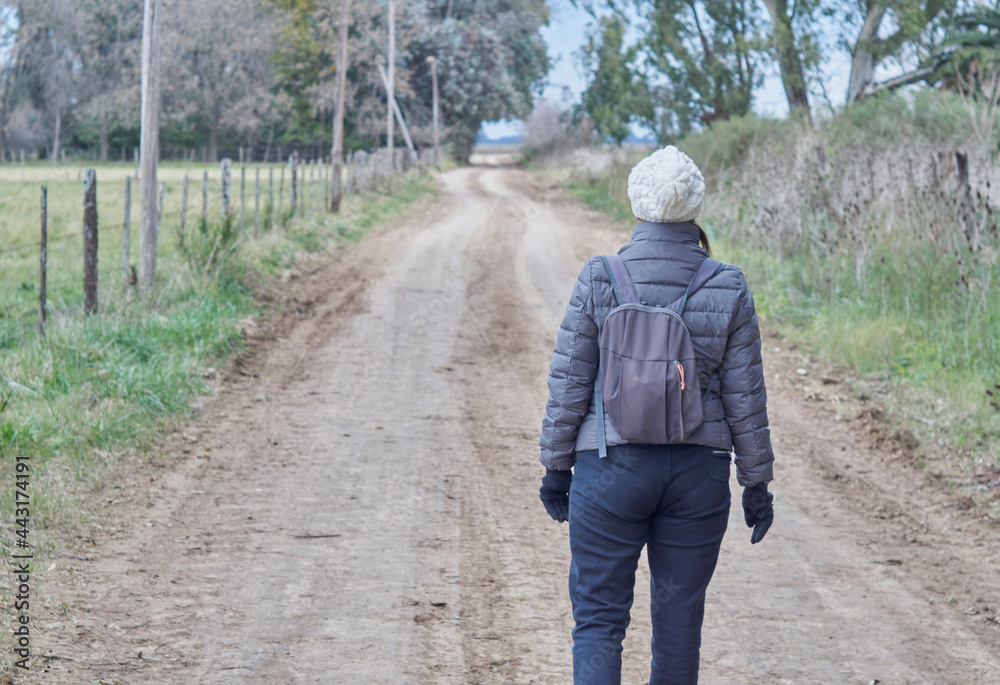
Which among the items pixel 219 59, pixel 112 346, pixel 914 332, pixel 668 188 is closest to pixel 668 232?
pixel 668 188

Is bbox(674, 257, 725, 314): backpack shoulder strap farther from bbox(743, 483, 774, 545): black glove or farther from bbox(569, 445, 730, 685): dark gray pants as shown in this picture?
bbox(743, 483, 774, 545): black glove

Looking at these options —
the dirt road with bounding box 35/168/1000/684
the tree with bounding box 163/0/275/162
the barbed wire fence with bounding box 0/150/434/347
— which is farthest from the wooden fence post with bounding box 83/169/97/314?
the tree with bounding box 163/0/275/162

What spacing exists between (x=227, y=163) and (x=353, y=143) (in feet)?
133

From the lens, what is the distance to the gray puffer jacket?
2709 mm

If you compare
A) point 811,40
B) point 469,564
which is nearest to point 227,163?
point 469,564

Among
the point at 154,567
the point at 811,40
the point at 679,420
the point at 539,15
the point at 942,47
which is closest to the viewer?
the point at 679,420

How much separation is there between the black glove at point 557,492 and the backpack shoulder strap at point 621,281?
617mm

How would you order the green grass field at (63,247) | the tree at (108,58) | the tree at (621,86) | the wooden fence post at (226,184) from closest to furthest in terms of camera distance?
the green grass field at (63,247) → the wooden fence post at (226,184) → the tree at (621,86) → the tree at (108,58)

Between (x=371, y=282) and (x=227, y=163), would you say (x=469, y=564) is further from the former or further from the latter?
(x=227, y=163)

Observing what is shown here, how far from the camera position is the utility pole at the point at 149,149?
34.1 feet

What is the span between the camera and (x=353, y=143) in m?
53.0

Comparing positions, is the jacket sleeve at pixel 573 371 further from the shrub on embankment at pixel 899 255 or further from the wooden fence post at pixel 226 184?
the wooden fence post at pixel 226 184

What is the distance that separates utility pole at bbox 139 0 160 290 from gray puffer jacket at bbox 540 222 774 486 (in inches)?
337

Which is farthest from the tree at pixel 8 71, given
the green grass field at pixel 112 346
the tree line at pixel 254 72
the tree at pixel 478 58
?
the green grass field at pixel 112 346
